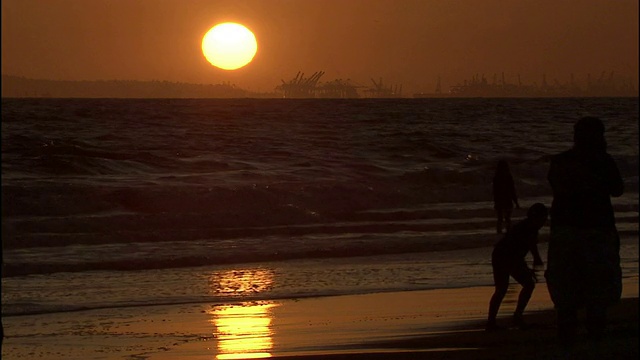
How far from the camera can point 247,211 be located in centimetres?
Result: 2311

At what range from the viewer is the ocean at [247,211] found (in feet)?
40.6

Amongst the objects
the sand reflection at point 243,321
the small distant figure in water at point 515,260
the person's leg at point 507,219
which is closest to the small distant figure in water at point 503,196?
the person's leg at point 507,219

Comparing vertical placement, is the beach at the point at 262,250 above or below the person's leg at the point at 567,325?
below

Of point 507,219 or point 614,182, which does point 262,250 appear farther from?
point 614,182

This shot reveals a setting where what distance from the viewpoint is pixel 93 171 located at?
1219 inches

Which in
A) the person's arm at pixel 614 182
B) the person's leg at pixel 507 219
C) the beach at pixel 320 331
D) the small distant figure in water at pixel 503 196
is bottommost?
the person's leg at pixel 507 219

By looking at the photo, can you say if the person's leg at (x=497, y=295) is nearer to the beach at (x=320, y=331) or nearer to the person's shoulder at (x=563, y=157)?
the beach at (x=320, y=331)

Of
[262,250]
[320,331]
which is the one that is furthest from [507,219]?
[320,331]

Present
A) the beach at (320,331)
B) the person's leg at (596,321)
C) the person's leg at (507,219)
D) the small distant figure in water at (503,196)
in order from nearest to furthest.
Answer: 1. the person's leg at (596,321)
2. the beach at (320,331)
3. the person's leg at (507,219)
4. the small distant figure in water at (503,196)

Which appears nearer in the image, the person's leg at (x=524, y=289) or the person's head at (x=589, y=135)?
the person's head at (x=589, y=135)

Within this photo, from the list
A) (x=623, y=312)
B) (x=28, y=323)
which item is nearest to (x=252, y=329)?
(x=28, y=323)

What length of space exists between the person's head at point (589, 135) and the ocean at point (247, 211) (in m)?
2.24

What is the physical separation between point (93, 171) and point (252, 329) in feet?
75.8

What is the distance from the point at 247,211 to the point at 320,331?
1454 centimetres
